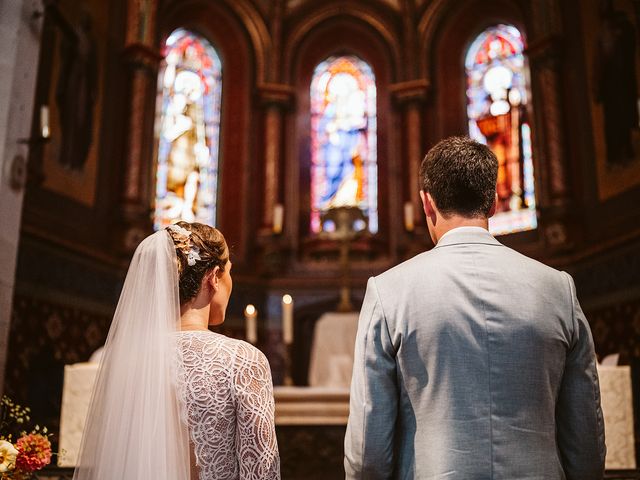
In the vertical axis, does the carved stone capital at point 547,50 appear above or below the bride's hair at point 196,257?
above

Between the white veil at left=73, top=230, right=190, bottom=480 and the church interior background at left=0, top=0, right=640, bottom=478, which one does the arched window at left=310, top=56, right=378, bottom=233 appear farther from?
the white veil at left=73, top=230, right=190, bottom=480

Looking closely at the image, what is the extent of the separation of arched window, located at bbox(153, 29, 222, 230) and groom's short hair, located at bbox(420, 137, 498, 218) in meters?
7.59

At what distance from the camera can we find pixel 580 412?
175 cm

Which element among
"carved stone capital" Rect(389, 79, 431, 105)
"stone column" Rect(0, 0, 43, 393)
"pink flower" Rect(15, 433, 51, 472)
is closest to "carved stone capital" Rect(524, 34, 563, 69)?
"carved stone capital" Rect(389, 79, 431, 105)

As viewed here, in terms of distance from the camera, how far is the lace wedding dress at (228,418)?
1.98 meters

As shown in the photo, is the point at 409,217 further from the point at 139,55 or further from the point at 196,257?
the point at 196,257

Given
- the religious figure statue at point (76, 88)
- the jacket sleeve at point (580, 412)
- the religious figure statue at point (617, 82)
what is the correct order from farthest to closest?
the religious figure statue at point (76, 88), the religious figure statue at point (617, 82), the jacket sleeve at point (580, 412)

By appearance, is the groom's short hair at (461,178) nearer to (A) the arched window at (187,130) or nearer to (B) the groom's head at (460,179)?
(B) the groom's head at (460,179)

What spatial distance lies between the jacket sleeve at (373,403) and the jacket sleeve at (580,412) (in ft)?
1.52

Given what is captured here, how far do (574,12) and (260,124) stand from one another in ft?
14.5

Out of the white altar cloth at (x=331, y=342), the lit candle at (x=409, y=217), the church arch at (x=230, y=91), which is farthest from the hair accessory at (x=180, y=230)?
the church arch at (x=230, y=91)

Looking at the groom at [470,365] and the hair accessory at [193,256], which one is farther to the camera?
the hair accessory at [193,256]

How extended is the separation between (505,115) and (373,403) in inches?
331

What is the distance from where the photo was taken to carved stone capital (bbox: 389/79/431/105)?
31.4 ft
